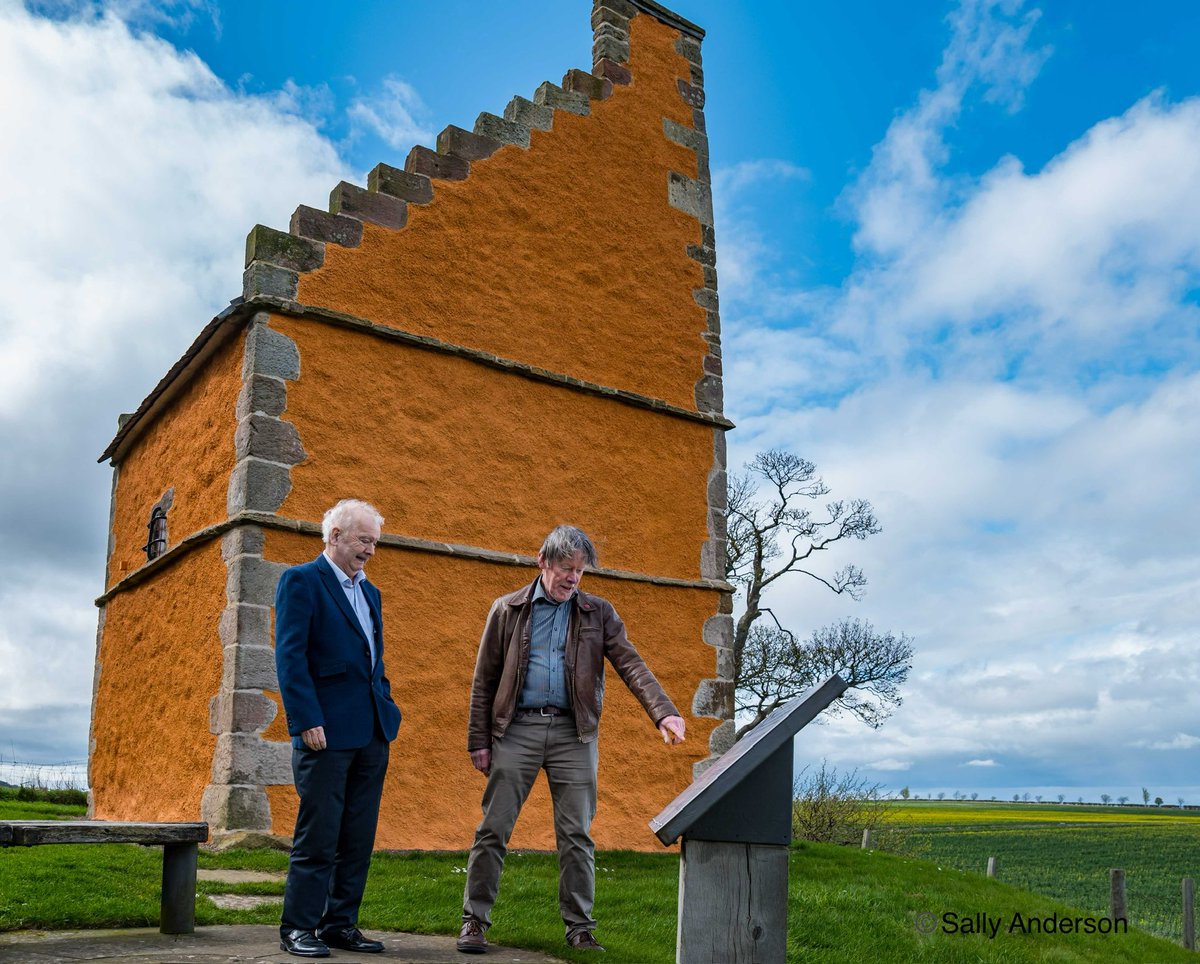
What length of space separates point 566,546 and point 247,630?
4.11 m

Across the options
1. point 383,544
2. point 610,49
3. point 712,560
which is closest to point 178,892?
point 383,544

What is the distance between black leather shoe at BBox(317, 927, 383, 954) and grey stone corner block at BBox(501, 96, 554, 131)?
320 inches

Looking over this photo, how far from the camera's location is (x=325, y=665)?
4562 mm

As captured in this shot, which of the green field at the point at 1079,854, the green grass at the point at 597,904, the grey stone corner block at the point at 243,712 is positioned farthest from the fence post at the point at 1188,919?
the grey stone corner block at the point at 243,712

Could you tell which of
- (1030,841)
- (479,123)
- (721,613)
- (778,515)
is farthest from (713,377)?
(1030,841)

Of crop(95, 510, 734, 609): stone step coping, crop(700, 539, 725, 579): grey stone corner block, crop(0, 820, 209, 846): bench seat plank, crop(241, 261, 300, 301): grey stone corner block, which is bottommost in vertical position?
crop(0, 820, 209, 846): bench seat plank

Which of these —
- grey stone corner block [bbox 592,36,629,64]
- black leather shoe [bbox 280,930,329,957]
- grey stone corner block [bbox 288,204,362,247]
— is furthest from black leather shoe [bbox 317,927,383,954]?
grey stone corner block [bbox 592,36,629,64]

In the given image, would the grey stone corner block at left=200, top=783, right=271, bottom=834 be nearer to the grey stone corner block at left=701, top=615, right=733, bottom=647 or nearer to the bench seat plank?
the bench seat plank

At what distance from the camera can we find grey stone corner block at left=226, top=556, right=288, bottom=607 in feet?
27.3

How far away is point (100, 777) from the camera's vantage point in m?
11.4

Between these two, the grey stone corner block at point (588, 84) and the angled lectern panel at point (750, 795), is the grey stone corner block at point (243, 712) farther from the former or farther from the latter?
the grey stone corner block at point (588, 84)

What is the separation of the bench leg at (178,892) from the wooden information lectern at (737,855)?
287 cm

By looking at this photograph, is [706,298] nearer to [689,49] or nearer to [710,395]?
[710,395]

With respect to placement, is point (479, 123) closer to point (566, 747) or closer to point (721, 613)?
point (721, 613)
